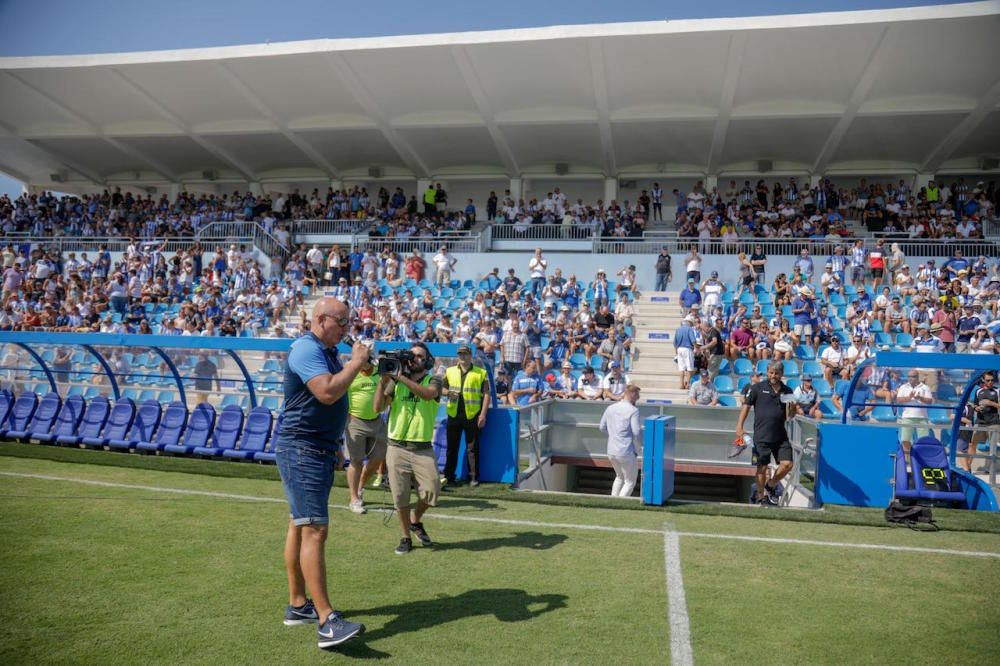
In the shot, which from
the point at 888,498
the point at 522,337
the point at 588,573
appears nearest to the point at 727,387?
the point at 522,337

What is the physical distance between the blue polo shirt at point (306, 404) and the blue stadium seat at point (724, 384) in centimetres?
1407

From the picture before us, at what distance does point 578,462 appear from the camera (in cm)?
1398

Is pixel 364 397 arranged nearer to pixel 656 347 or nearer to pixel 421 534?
pixel 421 534

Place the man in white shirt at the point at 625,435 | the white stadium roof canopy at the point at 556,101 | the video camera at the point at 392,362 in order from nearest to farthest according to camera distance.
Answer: the video camera at the point at 392,362 → the man in white shirt at the point at 625,435 → the white stadium roof canopy at the point at 556,101

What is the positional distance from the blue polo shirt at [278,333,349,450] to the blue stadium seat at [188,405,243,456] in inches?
339

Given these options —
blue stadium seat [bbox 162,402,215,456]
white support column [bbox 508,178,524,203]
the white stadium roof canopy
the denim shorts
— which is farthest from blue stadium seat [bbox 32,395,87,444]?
white support column [bbox 508,178,524,203]

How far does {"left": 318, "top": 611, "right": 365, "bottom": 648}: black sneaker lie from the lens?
4730 mm

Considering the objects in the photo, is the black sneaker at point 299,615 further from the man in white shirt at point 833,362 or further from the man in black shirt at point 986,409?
the man in white shirt at point 833,362

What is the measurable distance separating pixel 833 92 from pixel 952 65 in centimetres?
338

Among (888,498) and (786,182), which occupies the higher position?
(786,182)

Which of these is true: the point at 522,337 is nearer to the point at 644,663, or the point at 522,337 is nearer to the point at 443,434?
the point at 443,434

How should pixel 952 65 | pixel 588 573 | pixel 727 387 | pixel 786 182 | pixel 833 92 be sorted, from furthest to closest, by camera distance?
pixel 786 182 → pixel 833 92 → pixel 952 65 → pixel 727 387 → pixel 588 573

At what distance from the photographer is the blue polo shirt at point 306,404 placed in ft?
16.1

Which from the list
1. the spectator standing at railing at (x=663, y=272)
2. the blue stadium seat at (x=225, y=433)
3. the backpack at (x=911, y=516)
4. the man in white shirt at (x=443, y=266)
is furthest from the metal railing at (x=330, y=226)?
the backpack at (x=911, y=516)
